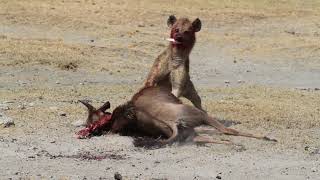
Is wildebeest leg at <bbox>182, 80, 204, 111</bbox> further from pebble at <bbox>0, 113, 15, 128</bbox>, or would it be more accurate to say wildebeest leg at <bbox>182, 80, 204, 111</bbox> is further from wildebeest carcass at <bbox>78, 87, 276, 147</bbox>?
pebble at <bbox>0, 113, 15, 128</bbox>

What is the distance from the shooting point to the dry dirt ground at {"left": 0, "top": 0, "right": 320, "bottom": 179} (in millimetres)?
7969

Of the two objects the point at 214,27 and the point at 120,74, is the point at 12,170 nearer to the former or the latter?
the point at 120,74

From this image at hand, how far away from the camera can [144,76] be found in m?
16.2

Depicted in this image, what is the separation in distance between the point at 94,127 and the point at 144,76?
22.9 feet

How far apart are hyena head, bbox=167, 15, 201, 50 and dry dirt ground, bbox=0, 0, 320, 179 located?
49.6 inches

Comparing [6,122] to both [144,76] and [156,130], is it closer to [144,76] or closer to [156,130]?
[156,130]

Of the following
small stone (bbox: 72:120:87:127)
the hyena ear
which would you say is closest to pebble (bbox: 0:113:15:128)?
small stone (bbox: 72:120:87:127)

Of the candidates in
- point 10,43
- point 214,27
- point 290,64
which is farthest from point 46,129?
point 214,27

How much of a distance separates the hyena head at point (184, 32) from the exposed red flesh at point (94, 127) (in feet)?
3.98

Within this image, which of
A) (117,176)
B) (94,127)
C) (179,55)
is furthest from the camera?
(179,55)

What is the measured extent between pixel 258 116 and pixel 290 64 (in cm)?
839

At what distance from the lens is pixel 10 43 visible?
17719 mm

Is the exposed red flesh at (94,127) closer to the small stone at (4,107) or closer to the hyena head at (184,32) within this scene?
the hyena head at (184,32)

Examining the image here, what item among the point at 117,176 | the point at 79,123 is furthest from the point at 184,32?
the point at 117,176
